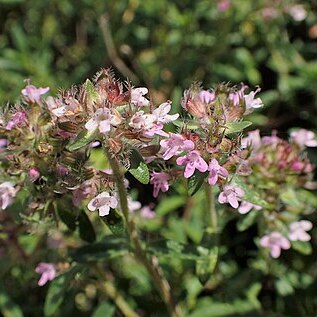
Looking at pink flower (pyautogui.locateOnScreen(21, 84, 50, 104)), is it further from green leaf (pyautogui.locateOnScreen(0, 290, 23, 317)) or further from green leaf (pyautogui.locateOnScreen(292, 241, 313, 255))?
green leaf (pyautogui.locateOnScreen(292, 241, 313, 255))

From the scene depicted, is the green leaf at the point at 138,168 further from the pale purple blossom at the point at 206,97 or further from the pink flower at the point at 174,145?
the pale purple blossom at the point at 206,97

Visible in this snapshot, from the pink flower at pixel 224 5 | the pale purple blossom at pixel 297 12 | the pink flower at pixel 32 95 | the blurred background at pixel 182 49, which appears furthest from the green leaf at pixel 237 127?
the pale purple blossom at pixel 297 12

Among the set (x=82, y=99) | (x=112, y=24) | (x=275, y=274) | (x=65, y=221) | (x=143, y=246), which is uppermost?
(x=82, y=99)

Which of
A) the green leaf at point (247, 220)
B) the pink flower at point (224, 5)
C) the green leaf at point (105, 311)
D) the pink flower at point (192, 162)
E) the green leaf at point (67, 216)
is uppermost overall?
the pink flower at point (192, 162)

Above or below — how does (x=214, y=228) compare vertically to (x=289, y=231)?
above

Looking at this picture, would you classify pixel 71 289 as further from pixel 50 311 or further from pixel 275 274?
pixel 275 274

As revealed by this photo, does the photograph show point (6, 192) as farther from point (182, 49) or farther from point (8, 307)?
point (182, 49)

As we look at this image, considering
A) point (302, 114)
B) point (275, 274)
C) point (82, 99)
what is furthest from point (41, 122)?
point (302, 114)
